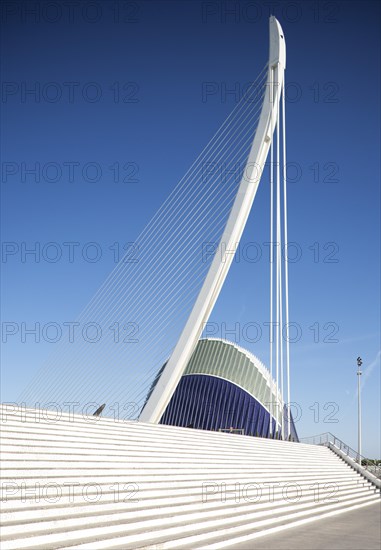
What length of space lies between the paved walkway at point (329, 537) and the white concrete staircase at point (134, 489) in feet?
1.11

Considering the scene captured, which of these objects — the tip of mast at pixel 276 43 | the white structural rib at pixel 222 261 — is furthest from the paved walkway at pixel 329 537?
the tip of mast at pixel 276 43

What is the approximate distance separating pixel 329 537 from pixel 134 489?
145 inches

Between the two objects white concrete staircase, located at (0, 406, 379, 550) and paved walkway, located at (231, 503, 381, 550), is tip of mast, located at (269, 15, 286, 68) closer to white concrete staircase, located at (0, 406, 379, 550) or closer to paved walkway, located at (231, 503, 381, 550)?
white concrete staircase, located at (0, 406, 379, 550)

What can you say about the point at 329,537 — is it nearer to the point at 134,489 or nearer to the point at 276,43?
the point at 134,489

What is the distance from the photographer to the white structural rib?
Result: 64.2ft

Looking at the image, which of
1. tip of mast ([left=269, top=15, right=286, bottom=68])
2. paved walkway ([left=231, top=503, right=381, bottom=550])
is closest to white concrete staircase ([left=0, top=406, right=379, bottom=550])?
paved walkway ([left=231, top=503, right=381, bottom=550])

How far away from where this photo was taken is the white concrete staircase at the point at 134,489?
794 centimetres

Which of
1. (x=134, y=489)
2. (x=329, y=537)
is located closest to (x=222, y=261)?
(x=329, y=537)

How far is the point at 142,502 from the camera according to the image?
10.2 meters

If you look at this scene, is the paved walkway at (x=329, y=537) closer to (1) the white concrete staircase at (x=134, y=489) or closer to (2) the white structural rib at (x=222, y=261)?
(1) the white concrete staircase at (x=134, y=489)

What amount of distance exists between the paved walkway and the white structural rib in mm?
6835

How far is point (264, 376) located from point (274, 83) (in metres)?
29.9

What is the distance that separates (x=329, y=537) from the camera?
436 inches

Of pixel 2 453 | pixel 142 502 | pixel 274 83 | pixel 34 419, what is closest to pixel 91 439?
pixel 34 419
